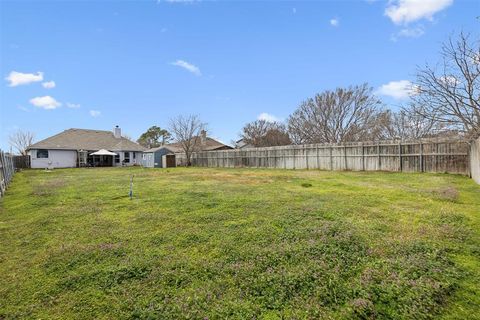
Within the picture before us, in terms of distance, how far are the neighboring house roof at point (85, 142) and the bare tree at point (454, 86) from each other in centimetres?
2720

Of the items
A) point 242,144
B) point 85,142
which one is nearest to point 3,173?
point 85,142

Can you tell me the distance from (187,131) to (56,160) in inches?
510

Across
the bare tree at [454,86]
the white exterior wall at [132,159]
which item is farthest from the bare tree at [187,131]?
the bare tree at [454,86]

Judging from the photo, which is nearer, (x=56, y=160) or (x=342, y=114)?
(x=56, y=160)

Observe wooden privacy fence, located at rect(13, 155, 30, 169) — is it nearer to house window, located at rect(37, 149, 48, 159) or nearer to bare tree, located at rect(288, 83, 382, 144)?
house window, located at rect(37, 149, 48, 159)

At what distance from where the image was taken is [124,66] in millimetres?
14086

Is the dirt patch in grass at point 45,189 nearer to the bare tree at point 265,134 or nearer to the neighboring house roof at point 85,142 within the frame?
the neighboring house roof at point 85,142

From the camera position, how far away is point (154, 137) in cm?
4316

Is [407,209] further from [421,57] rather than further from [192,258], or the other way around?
[421,57]

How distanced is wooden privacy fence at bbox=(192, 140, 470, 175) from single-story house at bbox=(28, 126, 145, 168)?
44.2 feet

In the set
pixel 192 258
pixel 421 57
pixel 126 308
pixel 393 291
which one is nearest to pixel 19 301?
pixel 126 308

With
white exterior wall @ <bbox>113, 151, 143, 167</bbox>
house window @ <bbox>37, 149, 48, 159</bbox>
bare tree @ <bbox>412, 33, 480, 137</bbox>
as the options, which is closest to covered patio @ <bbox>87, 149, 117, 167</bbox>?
white exterior wall @ <bbox>113, 151, 143, 167</bbox>

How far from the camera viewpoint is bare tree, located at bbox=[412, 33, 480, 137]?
8750mm

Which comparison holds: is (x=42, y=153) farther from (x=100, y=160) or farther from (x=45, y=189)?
(x=45, y=189)
